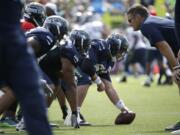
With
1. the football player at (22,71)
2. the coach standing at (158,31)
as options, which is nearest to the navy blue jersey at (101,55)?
the coach standing at (158,31)

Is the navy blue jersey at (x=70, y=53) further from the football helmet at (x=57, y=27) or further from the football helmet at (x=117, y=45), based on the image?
the football helmet at (x=117, y=45)

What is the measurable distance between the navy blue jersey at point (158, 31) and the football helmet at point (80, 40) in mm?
689

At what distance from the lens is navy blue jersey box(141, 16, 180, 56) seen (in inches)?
337

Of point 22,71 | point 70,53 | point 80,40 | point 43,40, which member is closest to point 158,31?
point 80,40

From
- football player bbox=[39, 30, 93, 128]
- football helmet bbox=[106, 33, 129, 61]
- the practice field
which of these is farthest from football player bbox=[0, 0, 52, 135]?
football helmet bbox=[106, 33, 129, 61]

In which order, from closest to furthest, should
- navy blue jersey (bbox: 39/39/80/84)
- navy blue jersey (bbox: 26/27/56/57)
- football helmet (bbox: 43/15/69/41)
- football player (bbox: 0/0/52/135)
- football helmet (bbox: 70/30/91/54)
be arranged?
1. football player (bbox: 0/0/52/135)
2. navy blue jersey (bbox: 26/27/56/57)
3. football helmet (bbox: 43/15/69/41)
4. navy blue jersey (bbox: 39/39/80/84)
5. football helmet (bbox: 70/30/91/54)

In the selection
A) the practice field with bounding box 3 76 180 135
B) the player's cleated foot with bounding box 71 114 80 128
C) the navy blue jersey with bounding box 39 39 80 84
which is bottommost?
the practice field with bounding box 3 76 180 135

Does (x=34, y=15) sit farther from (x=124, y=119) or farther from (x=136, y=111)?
(x=136, y=111)

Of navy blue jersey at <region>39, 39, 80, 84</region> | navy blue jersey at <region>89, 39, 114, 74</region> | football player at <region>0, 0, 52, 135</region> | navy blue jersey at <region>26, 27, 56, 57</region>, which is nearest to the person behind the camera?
football player at <region>0, 0, 52, 135</region>

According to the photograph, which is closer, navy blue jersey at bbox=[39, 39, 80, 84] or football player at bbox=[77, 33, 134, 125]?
navy blue jersey at bbox=[39, 39, 80, 84]

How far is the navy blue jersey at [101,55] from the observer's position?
9.52m

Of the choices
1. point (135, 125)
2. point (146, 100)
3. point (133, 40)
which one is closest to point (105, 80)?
point (135, 125)

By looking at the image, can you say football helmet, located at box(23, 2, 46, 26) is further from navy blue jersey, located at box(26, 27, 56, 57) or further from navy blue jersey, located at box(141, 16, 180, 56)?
navy blue jersey, located at box(26, 27, 56, 57)

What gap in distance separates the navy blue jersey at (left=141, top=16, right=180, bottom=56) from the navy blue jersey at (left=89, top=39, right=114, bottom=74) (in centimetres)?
90
